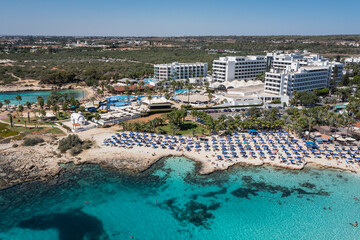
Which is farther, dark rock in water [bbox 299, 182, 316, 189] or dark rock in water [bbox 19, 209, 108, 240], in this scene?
dark rock in water [bbox 299, 182, 316, 189]

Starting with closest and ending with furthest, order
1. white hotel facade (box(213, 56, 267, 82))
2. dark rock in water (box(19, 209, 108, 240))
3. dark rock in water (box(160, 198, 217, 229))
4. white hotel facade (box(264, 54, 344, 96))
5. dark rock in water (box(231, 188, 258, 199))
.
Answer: dark rock in water (box(19, 209, 108, 240)), dark rock in water (box(160, 198, 217, 229)), dark rock in water (box(231, 188, 258, 199)), white hotel facade (box(264, 54, 344, 96)), white hotel facade (box(213, 56, 267, 82))

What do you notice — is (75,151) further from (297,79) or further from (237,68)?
(237,68)

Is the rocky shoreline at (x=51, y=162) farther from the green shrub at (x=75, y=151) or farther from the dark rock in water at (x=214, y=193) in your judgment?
the dark rock in water at (x=214, y=193)

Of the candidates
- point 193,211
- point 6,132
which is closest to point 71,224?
point 193,211

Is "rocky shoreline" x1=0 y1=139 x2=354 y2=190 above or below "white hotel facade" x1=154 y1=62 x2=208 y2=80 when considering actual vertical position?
below

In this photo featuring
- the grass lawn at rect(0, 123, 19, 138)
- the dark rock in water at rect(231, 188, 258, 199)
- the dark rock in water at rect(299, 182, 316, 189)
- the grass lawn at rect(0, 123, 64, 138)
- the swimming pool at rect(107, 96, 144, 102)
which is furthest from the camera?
the swimming pool at rect(107, 96, 144, 102)

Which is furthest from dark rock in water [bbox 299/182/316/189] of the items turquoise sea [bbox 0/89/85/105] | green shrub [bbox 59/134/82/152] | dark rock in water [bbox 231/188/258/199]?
turquoise sea [bbox 0/89/85/105]

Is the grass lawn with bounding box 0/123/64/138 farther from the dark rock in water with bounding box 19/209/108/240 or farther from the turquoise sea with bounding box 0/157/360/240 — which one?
the dark rock in water with bounding box 19/209/108/240
